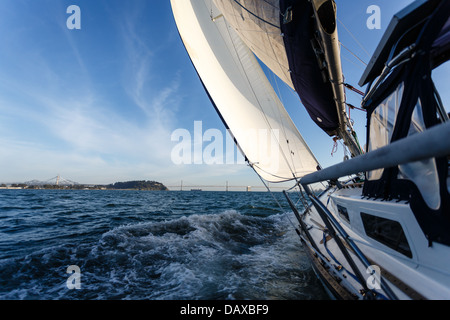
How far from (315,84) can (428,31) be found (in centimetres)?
370

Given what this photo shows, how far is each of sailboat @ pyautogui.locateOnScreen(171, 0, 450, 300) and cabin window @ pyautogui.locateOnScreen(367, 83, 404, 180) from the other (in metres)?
0.02

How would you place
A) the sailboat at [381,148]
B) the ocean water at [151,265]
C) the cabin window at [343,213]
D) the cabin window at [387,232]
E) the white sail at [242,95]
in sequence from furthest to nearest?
the white sail at [242,95] → the cabin window at [343,213] → the ocean water at [151,265] → the cabin window at [387,232] → the sailboat at [381,148]

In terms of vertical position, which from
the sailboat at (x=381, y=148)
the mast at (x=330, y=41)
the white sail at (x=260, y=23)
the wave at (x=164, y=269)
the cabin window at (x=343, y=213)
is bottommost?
the wave at (x=164, y=269)

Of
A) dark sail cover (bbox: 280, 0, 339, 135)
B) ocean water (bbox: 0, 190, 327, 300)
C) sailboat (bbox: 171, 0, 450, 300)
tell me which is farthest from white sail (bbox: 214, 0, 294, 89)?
ocean water (bbox: 0, 190, 327, 300)

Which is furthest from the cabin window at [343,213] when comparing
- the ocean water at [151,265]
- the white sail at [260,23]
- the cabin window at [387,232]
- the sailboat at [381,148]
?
the white sail at [260,23]

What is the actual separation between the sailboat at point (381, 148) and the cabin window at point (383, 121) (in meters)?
0.02

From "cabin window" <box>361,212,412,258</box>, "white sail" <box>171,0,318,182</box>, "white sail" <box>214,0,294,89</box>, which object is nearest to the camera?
"cabin window" <box>361,212,412,258</box>

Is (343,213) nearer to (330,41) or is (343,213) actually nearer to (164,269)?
(330,41)

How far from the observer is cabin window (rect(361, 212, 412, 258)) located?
6.97ft

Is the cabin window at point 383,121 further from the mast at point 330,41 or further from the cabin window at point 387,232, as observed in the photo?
the mast at point 330,41

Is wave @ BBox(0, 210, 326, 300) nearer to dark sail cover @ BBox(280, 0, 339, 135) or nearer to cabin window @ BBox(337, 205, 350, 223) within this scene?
cabin window @ BBox(337, 205, 350, 223)

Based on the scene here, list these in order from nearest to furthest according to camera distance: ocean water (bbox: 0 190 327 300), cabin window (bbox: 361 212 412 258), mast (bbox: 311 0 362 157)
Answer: cabin window (bbox: 361 212 412 258), ocean water (bbox: 0 190 327 300), mast (bbox: 311 0 362 157)

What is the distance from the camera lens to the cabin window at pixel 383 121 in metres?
2.20
